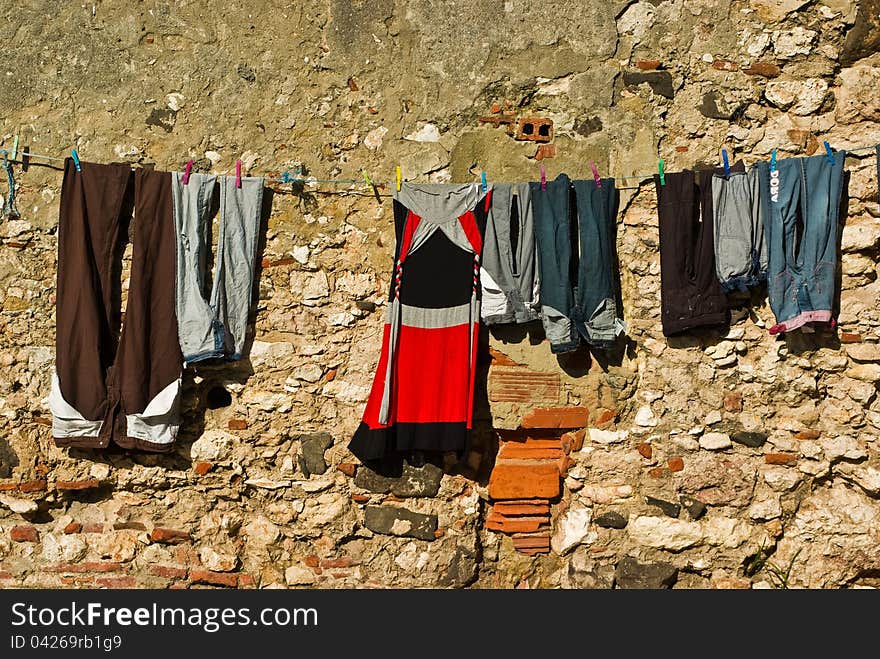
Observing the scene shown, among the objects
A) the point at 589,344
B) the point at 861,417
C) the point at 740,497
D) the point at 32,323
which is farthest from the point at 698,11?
the point at 32,323

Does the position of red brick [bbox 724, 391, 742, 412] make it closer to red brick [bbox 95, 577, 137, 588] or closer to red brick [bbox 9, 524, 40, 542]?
red brick [bbox 95, 577, 137, 588]

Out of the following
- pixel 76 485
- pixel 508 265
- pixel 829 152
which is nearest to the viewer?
pixel 829 152

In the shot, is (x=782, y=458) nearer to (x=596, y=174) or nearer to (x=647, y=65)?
(x=596, y=174)

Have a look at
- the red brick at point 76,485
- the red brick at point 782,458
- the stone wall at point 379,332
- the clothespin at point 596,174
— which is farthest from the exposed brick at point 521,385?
the red brick at point 76,485

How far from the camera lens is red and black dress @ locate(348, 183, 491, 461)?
404 centimetres

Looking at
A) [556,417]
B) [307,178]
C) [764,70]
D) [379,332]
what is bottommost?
[556,417]

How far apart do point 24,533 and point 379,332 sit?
1.86 meters

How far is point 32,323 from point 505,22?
2529 millimetres

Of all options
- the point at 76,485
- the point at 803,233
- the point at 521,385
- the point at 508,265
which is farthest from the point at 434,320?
the point at 76,485

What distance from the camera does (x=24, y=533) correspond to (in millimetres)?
4160

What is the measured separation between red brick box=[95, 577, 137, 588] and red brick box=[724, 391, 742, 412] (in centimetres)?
281

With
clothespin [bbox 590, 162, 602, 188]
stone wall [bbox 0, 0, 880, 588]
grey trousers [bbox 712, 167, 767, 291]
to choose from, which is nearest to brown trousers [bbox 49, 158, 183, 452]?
stone wall [bbox 0, 0, 880, 588]

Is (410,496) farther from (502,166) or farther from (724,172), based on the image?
(724,172)

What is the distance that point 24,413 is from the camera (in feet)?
13.5
